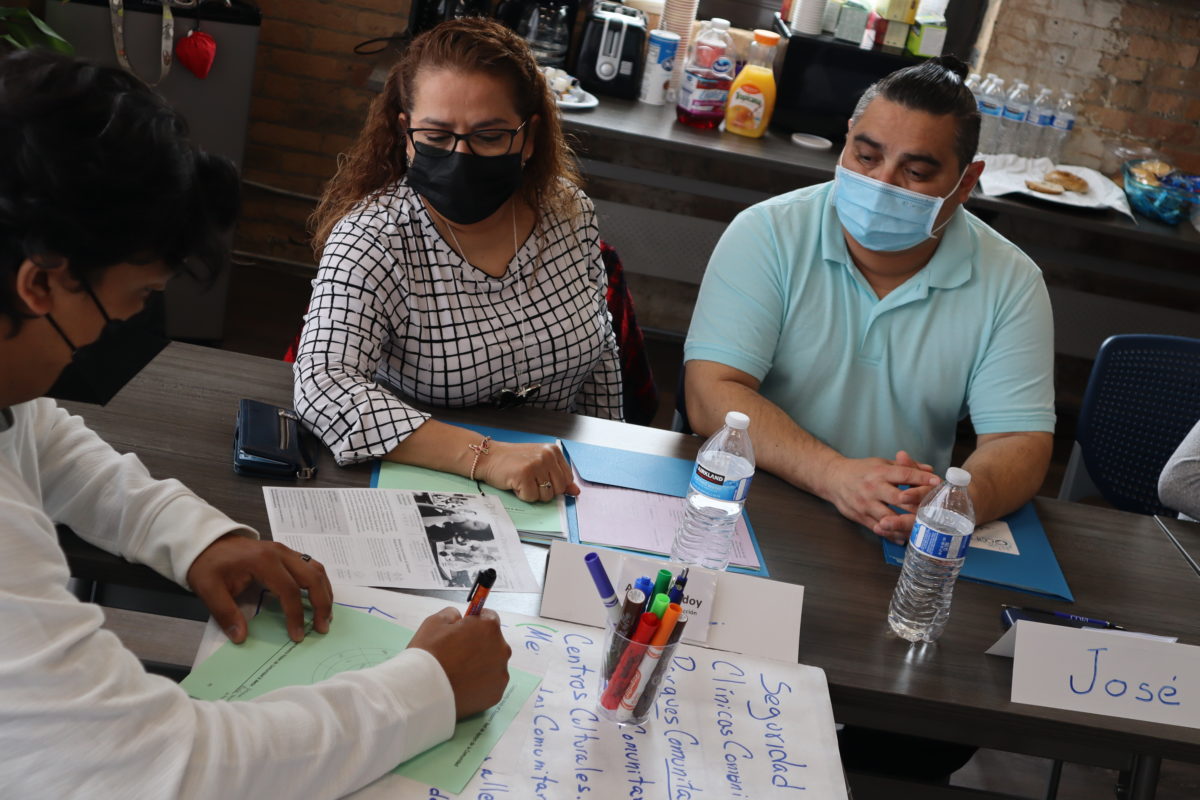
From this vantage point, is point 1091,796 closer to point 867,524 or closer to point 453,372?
point 867,524

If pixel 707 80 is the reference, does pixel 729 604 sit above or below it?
below

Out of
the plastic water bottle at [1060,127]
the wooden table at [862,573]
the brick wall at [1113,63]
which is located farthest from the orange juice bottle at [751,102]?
the wooden table at [862,573]

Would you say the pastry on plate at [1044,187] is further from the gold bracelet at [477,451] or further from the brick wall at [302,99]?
the gold bracelet at [477,451]

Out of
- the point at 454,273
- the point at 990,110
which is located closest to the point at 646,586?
the point at 454,273

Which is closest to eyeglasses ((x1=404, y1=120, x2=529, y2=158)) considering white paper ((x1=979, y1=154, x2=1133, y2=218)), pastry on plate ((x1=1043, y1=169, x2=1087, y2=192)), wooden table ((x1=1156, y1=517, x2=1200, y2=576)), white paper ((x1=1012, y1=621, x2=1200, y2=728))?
white paper ((x1=1012, y1=621, x2=1200, y2=728))

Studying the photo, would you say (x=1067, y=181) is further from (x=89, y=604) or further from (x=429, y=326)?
(x=89, y=604)

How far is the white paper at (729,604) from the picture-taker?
1.27 m

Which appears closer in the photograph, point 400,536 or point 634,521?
point 400,536

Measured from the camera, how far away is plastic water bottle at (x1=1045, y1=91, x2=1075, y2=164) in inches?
140

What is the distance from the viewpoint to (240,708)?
93 centimetres

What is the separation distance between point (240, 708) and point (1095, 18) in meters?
3.50

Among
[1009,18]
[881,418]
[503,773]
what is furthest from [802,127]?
[503,773]

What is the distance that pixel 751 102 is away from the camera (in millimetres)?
3352

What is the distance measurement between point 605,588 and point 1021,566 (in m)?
0.72
